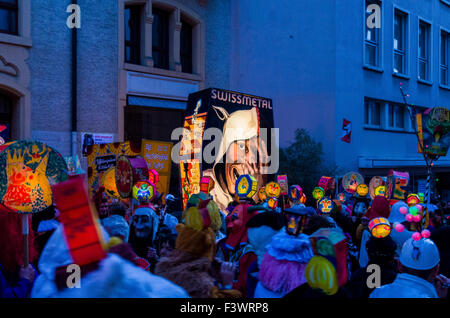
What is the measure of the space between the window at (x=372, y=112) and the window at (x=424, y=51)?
4.00m

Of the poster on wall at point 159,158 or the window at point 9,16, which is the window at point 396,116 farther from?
the window at point 9,16

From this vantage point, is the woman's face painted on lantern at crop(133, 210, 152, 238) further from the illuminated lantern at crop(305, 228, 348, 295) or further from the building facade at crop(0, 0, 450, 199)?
the building facade at crop(0, 0, 450, 199)

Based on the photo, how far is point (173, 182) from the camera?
45.7 feet

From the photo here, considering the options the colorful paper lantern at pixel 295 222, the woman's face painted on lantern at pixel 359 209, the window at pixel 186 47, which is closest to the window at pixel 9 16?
the window at pixel 186 47

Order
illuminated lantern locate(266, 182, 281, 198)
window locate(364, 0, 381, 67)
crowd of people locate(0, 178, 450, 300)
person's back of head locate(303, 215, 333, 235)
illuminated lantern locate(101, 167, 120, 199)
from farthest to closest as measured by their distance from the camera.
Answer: window locate(364, 0, 381, 67) < illuminated lantern locate(266, 182, 281, 198) < illuminated lantern locate(101, 167, 120, 199) < person's back of head locate(303, 215, 333, 235) < crowd of people locate(0, 178, 450, 300)

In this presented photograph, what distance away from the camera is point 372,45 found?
16.1 meters

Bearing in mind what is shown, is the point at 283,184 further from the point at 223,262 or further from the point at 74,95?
the point at 74,95

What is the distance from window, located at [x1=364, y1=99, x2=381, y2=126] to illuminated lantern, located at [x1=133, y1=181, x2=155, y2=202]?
41.3 feet

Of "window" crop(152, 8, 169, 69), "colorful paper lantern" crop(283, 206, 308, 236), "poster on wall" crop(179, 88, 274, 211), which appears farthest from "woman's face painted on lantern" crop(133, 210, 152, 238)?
"window" crop(152, 8, 169, 69)

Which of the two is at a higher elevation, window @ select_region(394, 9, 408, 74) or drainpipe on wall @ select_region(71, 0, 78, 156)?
window @ select_region(394, 9, 408, 74)

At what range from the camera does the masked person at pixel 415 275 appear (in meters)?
2.45

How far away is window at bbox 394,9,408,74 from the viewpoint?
17312 millimetres

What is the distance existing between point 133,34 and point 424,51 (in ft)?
46.0

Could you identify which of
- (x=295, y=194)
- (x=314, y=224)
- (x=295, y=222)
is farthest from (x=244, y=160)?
(x=295, y=222)
